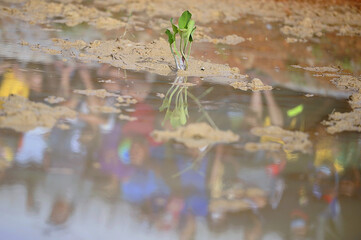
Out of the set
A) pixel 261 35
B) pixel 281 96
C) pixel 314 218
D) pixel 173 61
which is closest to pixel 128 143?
pixel 314 218

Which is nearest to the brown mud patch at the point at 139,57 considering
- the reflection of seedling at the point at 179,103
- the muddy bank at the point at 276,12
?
the reflection of seedling at the point at 179,103

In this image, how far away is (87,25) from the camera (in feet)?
14.9

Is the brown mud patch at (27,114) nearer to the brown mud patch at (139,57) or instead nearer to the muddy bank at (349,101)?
the brown mud patch at (139,57)

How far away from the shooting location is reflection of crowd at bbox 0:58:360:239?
156cm

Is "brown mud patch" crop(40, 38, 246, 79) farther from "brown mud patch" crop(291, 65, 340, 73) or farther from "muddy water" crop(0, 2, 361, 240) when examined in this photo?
"brown mud patch" crop(291, 65, 340, 73)

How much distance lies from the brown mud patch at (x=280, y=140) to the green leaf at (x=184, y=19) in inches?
40.1

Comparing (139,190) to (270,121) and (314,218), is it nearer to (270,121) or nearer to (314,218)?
(314,218)

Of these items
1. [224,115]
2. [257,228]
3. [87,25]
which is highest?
A: [87,25]

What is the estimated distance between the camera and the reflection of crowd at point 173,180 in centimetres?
156

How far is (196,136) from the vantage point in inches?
86.2

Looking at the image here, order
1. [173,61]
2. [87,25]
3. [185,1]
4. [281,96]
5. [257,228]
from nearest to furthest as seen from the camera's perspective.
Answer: [257,228], [281,96], [173,61], [87,25], [185,1]

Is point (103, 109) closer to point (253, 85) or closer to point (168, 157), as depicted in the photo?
point (168, 157)

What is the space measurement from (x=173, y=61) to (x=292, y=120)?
3.96ft

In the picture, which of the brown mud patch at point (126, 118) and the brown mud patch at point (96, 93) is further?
the brown mud patch at point (96, 93)
